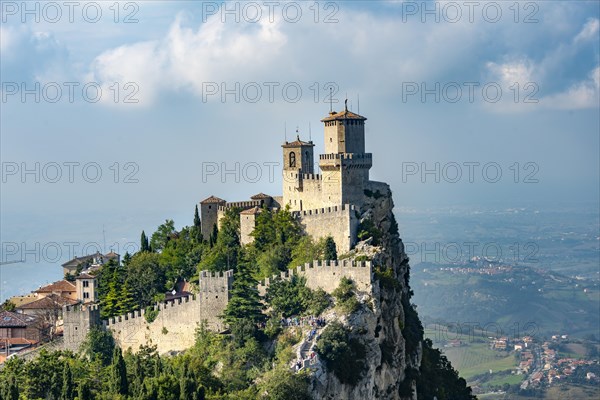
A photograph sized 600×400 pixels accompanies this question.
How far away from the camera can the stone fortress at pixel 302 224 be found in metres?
57.8

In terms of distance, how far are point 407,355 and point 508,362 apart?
95433mm

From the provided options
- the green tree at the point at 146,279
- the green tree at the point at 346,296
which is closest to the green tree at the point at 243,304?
the green tree at the point at 346,296

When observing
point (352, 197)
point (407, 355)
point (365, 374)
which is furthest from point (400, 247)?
point (365, 374)

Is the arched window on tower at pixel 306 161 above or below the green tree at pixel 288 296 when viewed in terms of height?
above

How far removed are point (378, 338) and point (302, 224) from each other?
42.2ft

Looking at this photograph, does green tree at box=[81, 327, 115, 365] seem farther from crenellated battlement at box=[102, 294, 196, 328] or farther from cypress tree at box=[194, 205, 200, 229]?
cypress tree at box=[194, 205, 200, 229]

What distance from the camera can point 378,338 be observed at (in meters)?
57.0

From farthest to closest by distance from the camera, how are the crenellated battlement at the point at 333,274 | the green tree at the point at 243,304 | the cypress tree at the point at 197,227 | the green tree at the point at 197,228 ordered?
the cypress tree at the point at 197,227
the green tree at the point at 197,228
the crenellated battlement at the point at 333,274
the green tree at the point at 243,304

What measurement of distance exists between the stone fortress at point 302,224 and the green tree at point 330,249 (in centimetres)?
31

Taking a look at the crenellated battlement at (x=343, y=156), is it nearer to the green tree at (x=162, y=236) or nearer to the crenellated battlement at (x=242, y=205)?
the crenellated battlement at (x=242, y=205)

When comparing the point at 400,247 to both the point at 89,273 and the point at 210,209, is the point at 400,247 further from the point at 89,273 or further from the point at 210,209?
the point at 89,273

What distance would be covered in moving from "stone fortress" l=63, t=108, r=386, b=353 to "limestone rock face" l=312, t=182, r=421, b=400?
1331mm

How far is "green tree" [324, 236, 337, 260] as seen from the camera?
208ft

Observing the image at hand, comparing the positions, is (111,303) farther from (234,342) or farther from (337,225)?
(337,225)
